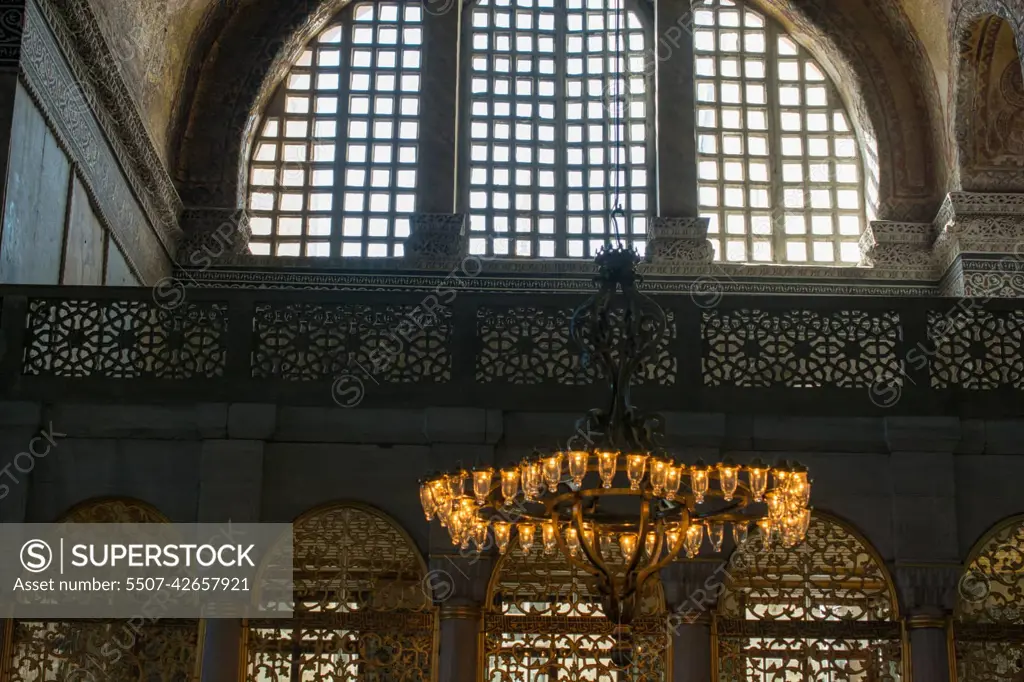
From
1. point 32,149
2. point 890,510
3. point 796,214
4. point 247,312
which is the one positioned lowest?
point 890,510

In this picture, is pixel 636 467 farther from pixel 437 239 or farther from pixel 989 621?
pixel 437 239

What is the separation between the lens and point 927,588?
7.66m

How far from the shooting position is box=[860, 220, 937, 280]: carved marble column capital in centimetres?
1202

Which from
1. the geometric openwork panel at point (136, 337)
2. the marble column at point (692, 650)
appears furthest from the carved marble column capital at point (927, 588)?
the geometric openwork panel at point (136, 337)

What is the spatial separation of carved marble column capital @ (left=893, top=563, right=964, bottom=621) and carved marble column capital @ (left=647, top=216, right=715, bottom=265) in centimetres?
469

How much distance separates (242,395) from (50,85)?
2708 mm

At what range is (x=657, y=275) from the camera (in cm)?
1184

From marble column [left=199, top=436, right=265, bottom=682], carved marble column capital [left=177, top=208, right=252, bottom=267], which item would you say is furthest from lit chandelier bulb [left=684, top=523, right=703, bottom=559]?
carved marble column capital [left=177, top=208, right=252, bottom=267]

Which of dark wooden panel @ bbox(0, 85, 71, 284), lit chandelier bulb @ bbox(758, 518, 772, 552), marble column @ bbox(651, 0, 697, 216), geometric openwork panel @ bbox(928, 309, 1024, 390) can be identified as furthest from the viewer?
marble column @ bbox(651, 0, 697, 216)

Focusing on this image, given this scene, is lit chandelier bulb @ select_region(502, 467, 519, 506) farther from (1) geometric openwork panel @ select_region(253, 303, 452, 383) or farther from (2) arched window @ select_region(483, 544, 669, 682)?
(1) geometric openwork panel @ select_region(253, 303, 452, 383)

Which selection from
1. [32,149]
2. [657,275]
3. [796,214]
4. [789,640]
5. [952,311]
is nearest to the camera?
[789,640]

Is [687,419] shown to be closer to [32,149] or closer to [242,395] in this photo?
[242,395]

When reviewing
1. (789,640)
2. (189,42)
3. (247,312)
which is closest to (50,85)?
(247,312)

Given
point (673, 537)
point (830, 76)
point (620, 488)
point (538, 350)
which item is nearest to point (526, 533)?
point (673, 537)
